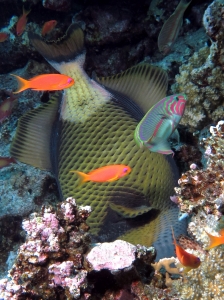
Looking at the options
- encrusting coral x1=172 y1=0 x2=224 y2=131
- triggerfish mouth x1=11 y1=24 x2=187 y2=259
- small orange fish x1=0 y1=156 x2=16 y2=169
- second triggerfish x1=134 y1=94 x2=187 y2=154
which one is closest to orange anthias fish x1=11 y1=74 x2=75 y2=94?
triggerfish mouth x1=11 y1=24 x2=187 y2=259

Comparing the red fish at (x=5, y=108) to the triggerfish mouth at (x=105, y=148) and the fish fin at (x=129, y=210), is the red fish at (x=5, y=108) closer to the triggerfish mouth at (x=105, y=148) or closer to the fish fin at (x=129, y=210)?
the triggerfish mouth at (x=105, y=148)

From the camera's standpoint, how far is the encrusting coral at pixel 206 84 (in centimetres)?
362

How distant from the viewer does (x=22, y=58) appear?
664 centimetres

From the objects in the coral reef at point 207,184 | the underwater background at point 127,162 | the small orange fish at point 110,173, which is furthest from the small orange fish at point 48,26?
the coral reef at point 207,184

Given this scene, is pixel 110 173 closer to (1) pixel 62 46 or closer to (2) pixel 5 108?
(1) pixel 62 46

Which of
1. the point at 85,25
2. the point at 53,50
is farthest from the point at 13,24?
the point at 53,50

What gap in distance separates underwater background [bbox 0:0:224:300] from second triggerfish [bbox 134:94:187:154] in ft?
1.18

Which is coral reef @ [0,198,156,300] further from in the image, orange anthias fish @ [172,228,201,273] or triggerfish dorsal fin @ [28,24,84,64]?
triggerfish dorsal fin @ [28,24,84,64]

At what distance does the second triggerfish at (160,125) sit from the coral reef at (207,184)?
34 cm

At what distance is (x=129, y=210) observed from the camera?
310cm

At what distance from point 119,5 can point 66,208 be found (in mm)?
4808

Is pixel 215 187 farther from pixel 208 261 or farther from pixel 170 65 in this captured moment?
pixel 170 65

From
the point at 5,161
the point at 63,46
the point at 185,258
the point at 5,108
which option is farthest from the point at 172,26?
the point at 185,258

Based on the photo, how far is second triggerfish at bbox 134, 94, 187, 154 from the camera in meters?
2.58
